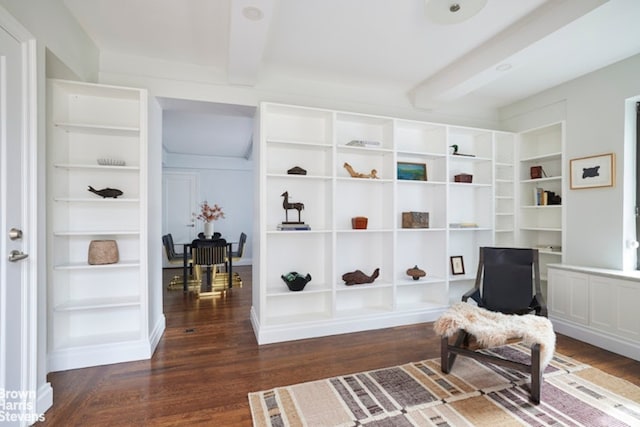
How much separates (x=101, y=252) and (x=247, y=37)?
2159 millimetres

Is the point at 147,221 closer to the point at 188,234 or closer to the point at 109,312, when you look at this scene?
the point at 109,312

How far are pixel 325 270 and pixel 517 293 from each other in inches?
76.1

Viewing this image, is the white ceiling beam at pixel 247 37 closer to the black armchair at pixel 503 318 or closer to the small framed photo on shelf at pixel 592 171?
the black armchair at pixel 503 318

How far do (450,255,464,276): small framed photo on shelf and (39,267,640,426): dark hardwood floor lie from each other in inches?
32.2

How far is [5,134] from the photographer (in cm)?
161

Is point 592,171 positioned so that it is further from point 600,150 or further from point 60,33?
point 60,33

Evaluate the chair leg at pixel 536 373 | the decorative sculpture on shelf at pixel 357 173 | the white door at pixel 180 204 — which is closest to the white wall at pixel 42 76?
the decorative sculpture on shelf at pixel 357 173

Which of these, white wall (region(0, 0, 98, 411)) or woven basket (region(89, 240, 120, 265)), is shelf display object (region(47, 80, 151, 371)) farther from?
white wall (region(0, 0, 98, 411))

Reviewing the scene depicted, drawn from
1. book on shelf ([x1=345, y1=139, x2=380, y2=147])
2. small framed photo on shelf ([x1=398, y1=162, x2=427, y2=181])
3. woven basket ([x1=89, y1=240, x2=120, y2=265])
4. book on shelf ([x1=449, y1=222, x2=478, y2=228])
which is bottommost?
woven basket ([x1=89, y1=240, x2=120, y2=265])

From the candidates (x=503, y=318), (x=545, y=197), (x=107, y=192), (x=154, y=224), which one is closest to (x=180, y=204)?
(x=154, y=224)

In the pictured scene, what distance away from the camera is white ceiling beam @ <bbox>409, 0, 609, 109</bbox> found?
2100 mm

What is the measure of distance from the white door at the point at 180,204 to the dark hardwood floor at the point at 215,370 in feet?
13.1

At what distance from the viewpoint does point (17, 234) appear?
1.67 metres

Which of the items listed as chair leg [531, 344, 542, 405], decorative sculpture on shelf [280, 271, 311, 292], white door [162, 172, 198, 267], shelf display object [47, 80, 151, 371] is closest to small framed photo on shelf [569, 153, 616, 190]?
chair leg [531, 344, 542, 405]
